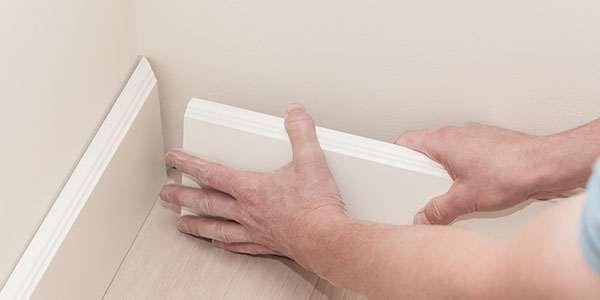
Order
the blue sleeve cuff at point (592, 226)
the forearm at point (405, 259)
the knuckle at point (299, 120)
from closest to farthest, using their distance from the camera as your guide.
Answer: the blue sleeve cuff at point (592, 226) → the forearm at point (405, 259) → the knuckle at point (299, 120)

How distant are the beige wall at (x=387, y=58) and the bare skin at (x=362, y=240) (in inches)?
2.7

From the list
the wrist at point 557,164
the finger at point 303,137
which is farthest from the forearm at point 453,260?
the wrist at point 557,164

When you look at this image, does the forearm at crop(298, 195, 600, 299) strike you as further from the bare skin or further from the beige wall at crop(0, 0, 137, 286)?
the beige wall at crop(0, 0, 137, 286)

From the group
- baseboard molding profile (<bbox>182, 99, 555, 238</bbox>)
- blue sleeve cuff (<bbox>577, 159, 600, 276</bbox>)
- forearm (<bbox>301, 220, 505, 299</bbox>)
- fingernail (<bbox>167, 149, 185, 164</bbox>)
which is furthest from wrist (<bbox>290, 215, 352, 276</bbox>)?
blue sleeve cuff (<bbox>577, 159, 600, 276</bbox>)

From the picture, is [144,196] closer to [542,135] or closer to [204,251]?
[204,251]

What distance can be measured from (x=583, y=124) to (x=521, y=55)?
13 cm

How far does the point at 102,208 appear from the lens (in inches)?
36.3

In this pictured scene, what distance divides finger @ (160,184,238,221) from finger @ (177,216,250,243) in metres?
0.02

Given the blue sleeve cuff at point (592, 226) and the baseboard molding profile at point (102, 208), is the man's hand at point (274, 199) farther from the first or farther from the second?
the blue sleeve cuff at point (592, 226)

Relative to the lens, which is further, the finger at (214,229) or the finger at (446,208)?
the finger at (214,229)

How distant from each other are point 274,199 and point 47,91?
317mm

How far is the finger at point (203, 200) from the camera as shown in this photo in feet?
3.17

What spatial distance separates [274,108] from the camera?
1.01m

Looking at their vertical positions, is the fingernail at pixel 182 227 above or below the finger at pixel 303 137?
below
